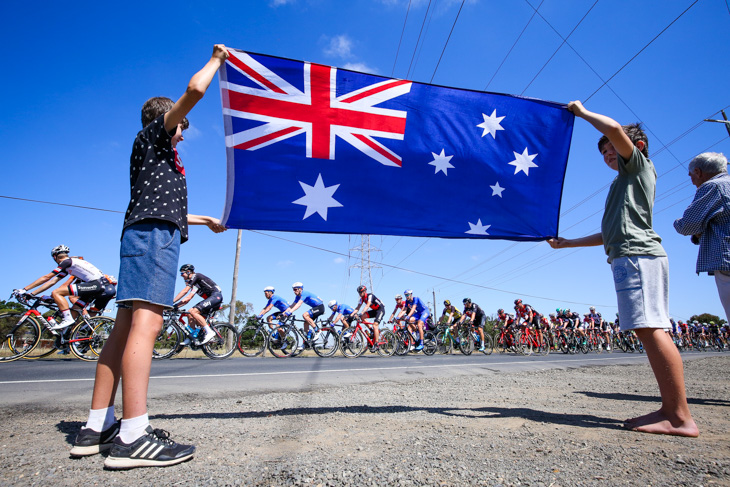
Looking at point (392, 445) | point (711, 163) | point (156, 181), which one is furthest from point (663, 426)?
point (156, 181)

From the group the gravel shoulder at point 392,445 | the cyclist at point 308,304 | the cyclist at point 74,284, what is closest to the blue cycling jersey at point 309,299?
the cyclist at point 308,304

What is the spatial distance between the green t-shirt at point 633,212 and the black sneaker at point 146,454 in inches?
98.8

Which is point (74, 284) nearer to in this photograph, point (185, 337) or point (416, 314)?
point (185, 337)

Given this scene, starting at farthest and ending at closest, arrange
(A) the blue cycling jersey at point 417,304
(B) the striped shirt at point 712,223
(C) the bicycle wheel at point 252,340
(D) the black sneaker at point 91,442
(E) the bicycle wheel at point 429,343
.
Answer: (E) the bicycle wheel at point 429,343, (A) the blue cycling jersey at point 417,304, (C) the bicycle wheel at point 252,340, (B) the striped shirt at point 712,223, (D) the black sneaker at point 91,442

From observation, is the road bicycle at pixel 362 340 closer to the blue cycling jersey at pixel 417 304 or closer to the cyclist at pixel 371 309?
the cyclist at pixel 371 309

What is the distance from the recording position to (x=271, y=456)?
1601 millimetres

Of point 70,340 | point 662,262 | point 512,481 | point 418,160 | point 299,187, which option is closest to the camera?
point 512,481

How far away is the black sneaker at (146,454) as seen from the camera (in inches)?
59.9

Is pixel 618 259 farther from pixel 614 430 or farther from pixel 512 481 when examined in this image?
pixel 512 481

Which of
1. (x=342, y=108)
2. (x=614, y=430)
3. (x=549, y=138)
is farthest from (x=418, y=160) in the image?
(x=614, y=430)

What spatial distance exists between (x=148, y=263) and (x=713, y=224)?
330cm

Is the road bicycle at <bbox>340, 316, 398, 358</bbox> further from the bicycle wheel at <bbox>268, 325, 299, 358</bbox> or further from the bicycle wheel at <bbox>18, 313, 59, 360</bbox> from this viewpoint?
the bicycle wheel at <bbox>18, 313, 59, 360</bbox>

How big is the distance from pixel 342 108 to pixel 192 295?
801 cm

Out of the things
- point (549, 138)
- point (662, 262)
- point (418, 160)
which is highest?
point (549, 138)
